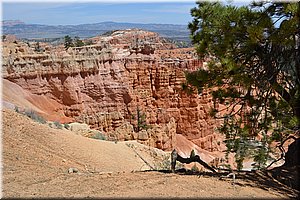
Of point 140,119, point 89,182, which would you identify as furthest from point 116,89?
point 89,182

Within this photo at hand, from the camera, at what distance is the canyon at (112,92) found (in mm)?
27594

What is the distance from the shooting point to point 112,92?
110 feet

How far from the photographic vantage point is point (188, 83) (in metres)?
7.92

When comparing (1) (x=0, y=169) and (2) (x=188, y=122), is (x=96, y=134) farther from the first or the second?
(2) (x=188, y=122)

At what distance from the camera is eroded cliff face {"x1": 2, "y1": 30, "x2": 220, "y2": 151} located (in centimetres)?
2823

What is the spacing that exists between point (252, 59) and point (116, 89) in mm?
27136

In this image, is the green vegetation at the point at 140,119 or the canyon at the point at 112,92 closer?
the canyon at the point at 112,92

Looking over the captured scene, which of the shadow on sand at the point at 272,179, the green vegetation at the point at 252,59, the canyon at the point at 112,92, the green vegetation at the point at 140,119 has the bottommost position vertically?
the green vegetation at the point at 140,119

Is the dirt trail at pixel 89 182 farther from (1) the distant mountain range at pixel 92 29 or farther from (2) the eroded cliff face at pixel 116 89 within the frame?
(1) the distant mountain range at pixel 92 29

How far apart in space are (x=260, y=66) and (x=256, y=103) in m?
0.73

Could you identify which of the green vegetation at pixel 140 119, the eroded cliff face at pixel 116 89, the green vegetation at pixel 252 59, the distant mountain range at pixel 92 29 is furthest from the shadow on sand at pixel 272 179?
the distant mountain range at pixel 92 29

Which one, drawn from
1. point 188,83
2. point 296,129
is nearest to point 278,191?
point 296,129

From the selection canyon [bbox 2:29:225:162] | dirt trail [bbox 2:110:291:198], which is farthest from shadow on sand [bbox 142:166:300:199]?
canyon [bbox 2:29:225:162]

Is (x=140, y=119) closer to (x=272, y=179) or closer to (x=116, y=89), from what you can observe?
(x=116, y=89)
